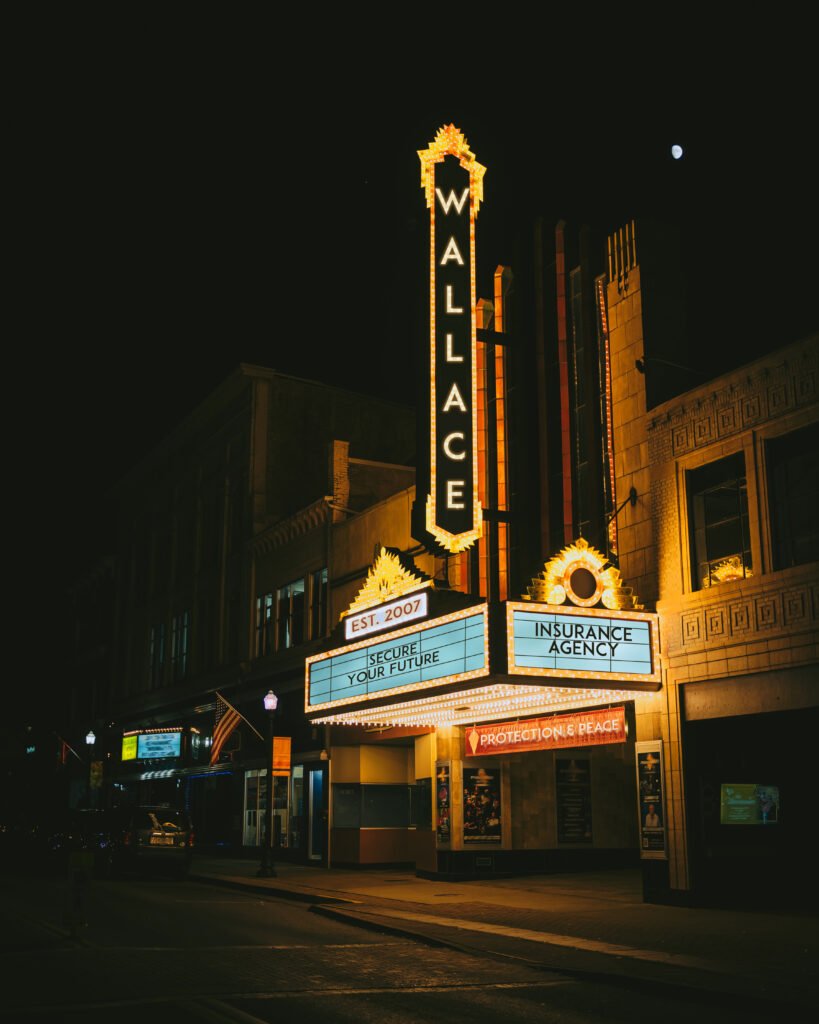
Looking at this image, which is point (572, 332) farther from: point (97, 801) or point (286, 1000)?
point (97, 801)

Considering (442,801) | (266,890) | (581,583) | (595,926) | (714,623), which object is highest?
(581,583)

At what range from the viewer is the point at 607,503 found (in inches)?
842

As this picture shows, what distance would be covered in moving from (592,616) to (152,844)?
13973mm

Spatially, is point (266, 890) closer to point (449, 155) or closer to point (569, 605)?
point (569, 605)

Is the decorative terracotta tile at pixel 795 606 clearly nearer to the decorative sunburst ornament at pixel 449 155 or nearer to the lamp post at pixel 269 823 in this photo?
the decorative sunburst ornament at pixel 449 155

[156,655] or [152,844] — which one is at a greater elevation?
[156,655]

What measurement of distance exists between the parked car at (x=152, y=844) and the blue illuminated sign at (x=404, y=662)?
5.01 m

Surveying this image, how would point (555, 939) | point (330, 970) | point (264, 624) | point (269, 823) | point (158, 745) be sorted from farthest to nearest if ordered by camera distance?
Answer: point (158, 745) → point (264, 624) → point (269, 823) → point (555, 939) → point (330, 970)

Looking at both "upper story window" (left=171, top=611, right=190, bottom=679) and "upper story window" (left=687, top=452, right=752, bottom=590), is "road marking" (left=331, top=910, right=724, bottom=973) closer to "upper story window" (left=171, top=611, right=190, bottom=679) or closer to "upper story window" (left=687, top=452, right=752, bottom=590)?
"upper story window" (left=687, top=452, right=752, bottom=590)

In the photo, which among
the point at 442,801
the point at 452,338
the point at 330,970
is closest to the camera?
the point at 330,970

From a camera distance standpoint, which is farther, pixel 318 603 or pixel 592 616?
pixel 318 603

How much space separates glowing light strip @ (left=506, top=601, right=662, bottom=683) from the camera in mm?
18688

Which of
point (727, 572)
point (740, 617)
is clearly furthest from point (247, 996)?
point (727, 572)

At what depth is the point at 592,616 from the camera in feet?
63.6
